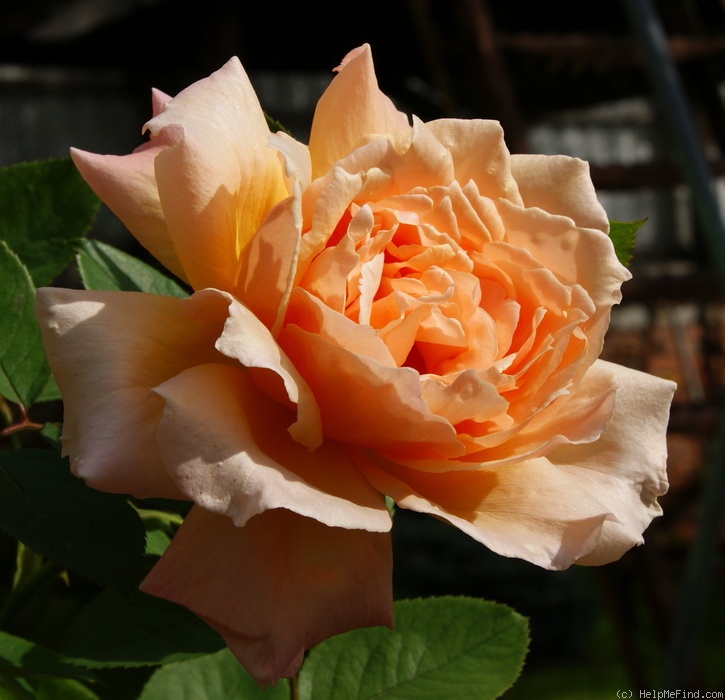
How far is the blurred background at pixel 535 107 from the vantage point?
194cm

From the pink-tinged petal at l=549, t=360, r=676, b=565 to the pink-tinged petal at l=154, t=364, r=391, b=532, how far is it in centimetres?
10

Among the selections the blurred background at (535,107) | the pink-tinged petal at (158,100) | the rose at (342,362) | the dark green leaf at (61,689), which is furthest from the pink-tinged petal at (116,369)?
the blurred background at (535,107)

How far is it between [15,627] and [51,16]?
3.48 meters

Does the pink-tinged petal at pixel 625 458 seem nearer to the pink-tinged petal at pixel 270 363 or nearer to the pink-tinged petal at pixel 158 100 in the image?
the pink-tinged petal at pixel 270 363

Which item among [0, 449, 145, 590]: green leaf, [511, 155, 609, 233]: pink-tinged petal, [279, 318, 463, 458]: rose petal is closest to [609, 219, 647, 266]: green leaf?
[511, 155, 609, 233]: pink-tinged petal

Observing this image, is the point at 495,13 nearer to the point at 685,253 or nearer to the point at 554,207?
the point at 554,207

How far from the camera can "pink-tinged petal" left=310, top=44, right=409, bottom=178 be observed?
470 millimetres

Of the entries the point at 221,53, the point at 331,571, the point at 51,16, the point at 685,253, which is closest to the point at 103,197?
the point at 331,571

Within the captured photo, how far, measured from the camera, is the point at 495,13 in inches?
123

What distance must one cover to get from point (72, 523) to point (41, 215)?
241 millimetres

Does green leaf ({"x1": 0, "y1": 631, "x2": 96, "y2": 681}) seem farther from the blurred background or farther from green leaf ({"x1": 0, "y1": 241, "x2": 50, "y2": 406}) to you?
the blurred background

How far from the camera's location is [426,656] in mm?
577

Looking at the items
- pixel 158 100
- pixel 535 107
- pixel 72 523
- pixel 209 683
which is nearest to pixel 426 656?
pixel 209 683

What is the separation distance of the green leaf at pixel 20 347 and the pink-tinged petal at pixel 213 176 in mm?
127
